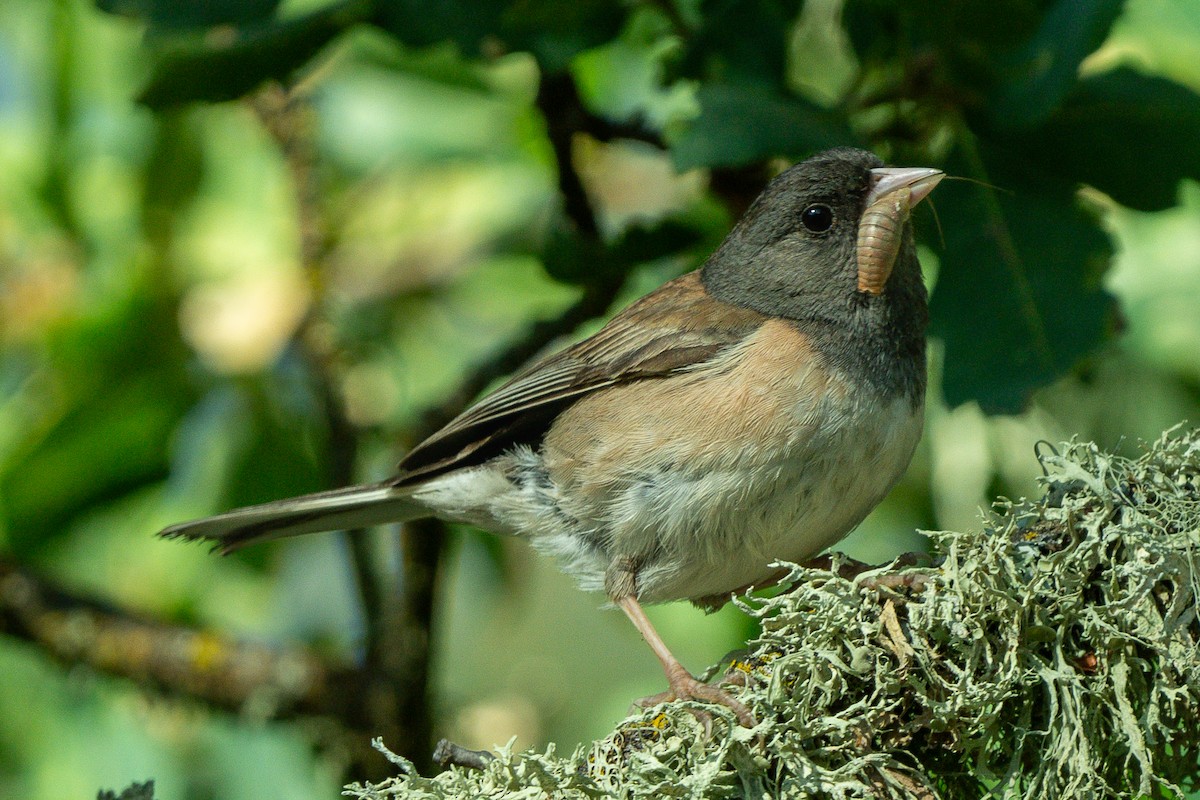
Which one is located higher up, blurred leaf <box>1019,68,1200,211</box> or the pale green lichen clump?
blurred leaf <box>1019,68,1200,211</box>

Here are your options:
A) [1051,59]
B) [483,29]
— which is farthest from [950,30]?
[483,29]

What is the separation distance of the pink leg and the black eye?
85 centimetres

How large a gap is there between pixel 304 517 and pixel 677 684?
1.09 m

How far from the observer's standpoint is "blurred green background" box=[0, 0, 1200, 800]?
8.25 ft

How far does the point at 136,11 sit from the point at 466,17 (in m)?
0.68

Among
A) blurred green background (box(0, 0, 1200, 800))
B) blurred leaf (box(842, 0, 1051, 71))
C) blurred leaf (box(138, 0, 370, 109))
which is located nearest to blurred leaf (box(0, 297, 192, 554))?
blurred green background (box(0, 0, 1200, 800))

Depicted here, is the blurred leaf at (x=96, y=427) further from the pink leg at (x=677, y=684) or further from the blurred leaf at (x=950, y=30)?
the blurred leaf at (x=950, y=30)

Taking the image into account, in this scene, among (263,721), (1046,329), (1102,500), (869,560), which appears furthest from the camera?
(263,721)

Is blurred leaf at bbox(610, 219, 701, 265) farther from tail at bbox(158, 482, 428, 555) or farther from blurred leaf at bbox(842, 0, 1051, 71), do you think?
tail at bbox(158, 482, 428, 555)

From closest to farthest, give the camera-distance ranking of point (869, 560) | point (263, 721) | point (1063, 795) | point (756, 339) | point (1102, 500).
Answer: point (1063, 795), point (1102, 500), point (756, 339), point (869, 560), point (263, 721)

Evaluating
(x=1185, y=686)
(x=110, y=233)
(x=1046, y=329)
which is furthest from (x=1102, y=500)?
(x=110, y=233)

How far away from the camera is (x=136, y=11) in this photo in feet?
8.51

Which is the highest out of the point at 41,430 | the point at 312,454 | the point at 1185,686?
the point at 1185,686

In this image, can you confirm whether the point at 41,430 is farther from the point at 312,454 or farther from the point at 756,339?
the point at 756,339
